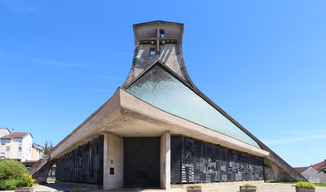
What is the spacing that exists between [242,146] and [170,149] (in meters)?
6.80

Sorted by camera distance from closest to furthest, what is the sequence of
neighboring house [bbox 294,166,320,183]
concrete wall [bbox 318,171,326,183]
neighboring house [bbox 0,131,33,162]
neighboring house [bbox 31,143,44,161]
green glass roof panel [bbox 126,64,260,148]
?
1. green glass roof panel [bbox 126,64,260,148]
2. neighboring house [bbox 294,166,320,183]
3. concrete wall [bbox 318,171,326,183]
4. neighboring house [bbox 0,131,33,162]
5. neighboring house [bbox 31,143,44,161]

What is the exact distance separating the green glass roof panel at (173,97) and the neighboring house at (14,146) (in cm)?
4312

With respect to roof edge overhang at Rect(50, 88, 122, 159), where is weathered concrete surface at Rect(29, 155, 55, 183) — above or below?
below

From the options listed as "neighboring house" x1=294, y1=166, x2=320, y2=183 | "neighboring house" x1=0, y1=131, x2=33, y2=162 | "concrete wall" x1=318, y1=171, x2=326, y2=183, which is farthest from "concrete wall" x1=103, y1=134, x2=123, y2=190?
"neighboring house" x1=0, y1=131, x2=33, y2=162

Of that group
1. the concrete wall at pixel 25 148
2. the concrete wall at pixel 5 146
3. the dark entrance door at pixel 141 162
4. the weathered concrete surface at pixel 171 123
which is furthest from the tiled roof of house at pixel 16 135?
the weathered concrete surface at pixel 171 123

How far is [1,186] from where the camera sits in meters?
14.6

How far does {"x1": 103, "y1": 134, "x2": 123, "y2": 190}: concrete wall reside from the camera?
14789 millimetres

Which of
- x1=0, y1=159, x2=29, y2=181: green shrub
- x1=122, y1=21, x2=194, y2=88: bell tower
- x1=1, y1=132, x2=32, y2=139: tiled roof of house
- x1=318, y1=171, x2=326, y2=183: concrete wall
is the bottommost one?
x1=318, y1=171, x2=326, y2=183: concrete wall

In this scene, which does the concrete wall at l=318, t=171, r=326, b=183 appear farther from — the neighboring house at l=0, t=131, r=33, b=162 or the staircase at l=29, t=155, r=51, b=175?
the neighboring house at l=0, t=131, r=33, b=162

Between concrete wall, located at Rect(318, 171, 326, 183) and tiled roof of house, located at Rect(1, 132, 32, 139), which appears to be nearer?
concrete wall, located at Rect(318, 171, 326, 183)

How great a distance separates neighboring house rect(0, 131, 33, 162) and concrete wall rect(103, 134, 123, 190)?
42.0 meters

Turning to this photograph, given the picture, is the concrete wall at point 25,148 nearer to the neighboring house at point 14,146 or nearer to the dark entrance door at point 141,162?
the neighboring house at point 14,146

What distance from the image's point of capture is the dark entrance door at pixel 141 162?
685 inches

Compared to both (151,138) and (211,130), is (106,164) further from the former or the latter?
(211,130)
